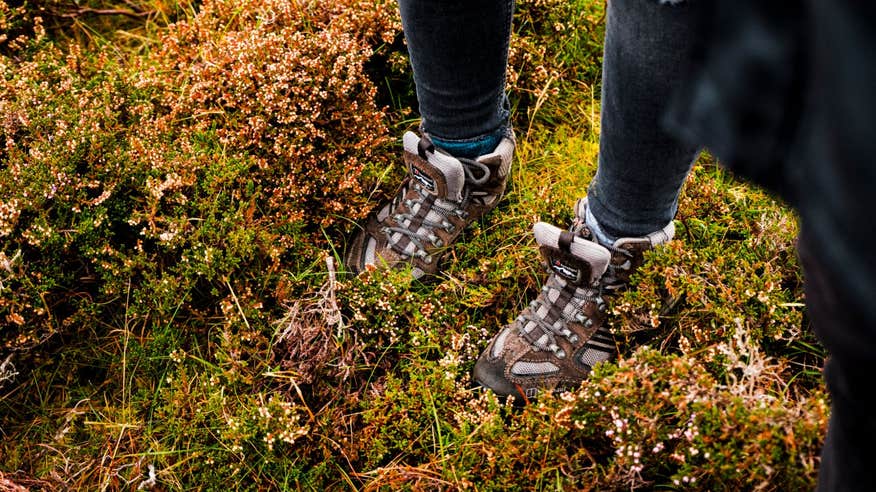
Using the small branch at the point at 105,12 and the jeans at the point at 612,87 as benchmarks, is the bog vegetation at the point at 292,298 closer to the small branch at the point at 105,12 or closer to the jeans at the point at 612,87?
the jeans at the point at 612,87

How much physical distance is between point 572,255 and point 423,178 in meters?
0.63

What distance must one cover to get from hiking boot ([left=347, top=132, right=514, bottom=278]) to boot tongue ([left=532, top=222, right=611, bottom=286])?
384 mm

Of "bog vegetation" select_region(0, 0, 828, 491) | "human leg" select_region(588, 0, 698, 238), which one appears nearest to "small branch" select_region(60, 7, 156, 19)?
"bog vegetation" select_region(0, 0, 828, 491)

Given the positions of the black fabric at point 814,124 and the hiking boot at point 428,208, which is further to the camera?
the hiking boot at point 428,208

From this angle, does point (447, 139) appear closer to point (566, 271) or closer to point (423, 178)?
point (423, 178)

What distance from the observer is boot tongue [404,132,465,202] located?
2061mm

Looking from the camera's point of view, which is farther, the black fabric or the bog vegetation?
the bog vegetation

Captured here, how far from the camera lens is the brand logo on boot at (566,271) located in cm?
186

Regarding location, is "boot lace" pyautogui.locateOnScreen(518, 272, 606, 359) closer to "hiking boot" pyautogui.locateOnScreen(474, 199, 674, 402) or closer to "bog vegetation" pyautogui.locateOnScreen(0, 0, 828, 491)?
"hiking boot" pyautogui.locateOnScreen(474, 199, 674, 402)

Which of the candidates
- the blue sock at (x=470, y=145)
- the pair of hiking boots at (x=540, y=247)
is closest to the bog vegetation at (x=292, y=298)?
the pair of hiking boots at (x=540, y=247)

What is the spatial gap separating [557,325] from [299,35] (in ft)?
4.74

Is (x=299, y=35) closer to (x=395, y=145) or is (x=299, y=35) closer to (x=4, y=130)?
(x=395, y=145)

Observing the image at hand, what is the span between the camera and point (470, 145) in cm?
209

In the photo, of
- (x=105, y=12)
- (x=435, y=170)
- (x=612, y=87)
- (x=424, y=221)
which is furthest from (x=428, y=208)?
(x=105, y=12)
